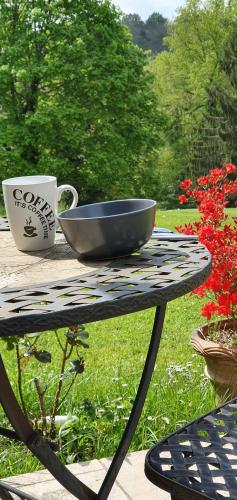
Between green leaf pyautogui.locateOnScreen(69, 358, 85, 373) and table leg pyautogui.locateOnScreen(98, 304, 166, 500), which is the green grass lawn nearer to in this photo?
green leaf pyautogui.locateOnScreen(69, 358, 85, 373)

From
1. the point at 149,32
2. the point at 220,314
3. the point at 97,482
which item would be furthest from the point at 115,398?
the point at 149,32

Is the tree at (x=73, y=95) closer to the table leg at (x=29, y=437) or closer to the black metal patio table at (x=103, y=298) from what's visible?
the black metal patio table at (x=103, y=298)

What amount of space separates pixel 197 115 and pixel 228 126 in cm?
233

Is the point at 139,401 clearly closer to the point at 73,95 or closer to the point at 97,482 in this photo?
the point at 97,482

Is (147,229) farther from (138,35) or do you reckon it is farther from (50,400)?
(138,35)

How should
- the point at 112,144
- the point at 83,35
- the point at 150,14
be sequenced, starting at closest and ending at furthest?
the point at 83,35 < the point at 112,144 < the point at 150,14

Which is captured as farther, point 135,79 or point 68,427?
point 135,79

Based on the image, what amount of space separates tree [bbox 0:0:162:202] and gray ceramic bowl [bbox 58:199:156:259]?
44.5 feet

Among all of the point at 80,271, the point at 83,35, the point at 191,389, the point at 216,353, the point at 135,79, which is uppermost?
the point at 83,35

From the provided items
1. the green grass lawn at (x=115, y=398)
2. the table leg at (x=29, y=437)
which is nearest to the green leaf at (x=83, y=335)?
the green grass lawn at (x=115, y=398)

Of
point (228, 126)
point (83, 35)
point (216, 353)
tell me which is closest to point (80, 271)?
point (216, 353)

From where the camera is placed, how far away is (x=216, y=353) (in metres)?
2.50

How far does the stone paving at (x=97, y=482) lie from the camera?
1.92 m

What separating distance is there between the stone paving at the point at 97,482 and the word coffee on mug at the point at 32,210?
90 cm
